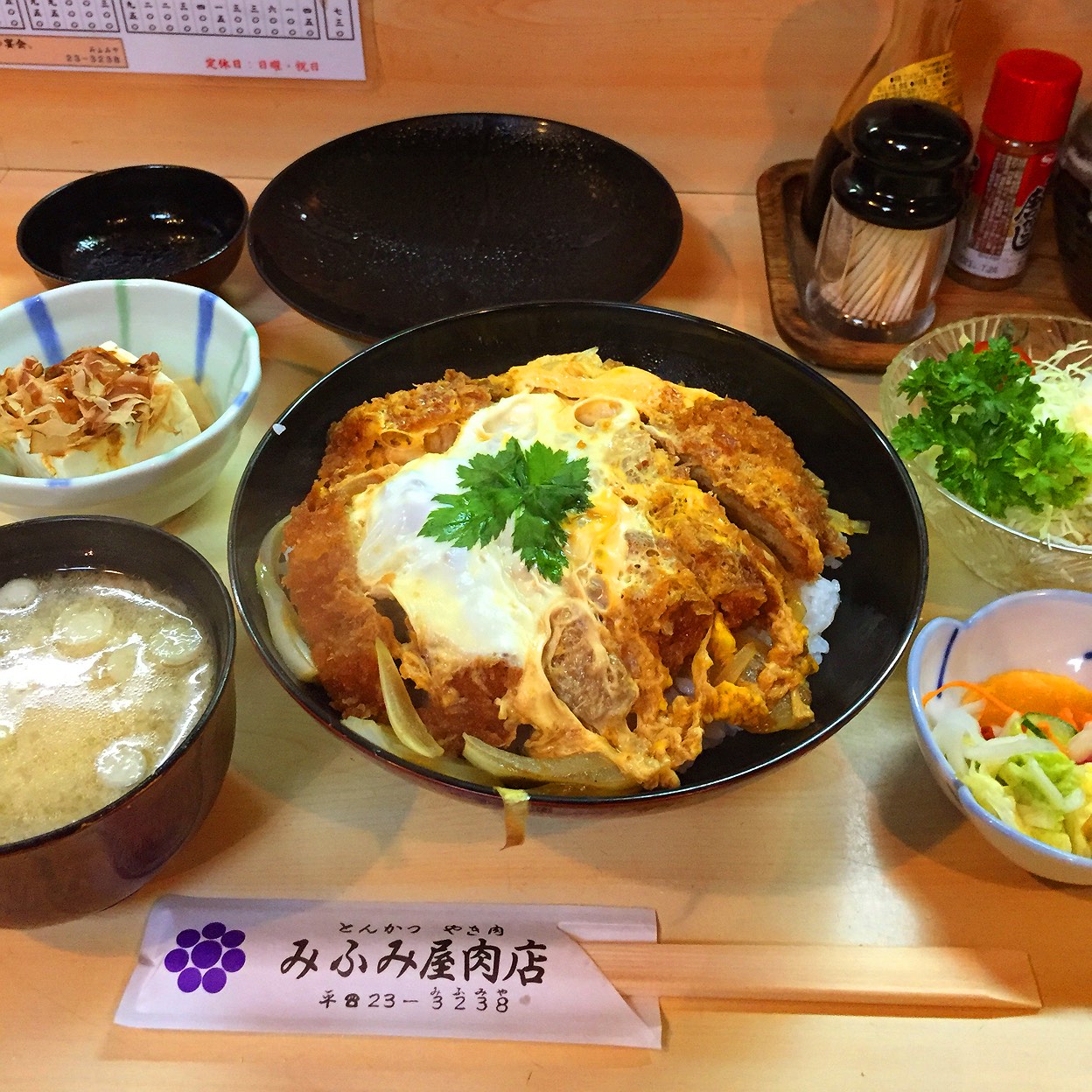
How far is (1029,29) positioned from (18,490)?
2.20 meters

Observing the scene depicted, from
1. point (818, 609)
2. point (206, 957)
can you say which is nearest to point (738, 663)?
point (818, 609)

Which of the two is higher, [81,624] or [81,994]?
[81,624]

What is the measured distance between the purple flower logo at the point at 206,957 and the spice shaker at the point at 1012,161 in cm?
194

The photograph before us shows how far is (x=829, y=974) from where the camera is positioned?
1062mm

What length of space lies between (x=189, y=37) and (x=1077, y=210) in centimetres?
198

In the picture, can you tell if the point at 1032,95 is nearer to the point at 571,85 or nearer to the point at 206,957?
the point at 571,85

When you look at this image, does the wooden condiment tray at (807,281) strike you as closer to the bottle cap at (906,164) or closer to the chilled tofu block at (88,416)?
the bottle cap at (906,164)

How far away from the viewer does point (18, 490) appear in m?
1.30

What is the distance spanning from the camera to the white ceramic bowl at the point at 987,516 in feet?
4.49

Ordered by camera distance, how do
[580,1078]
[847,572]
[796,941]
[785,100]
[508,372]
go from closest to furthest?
1. [580,1078]
2. [796,941]
3. [847,572]
4. [508,372]
5. [785,100]

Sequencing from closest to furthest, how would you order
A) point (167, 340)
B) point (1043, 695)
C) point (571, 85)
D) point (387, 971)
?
point (387, 971) < point (1043, 695) < point (167, 340) < point (571, 85)

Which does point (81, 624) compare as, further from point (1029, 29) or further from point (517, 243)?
point (1029, 29)

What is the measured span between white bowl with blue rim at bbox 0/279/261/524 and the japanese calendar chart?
2.63 ft

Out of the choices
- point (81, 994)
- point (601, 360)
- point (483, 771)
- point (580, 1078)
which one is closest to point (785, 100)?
point (601, 360)
